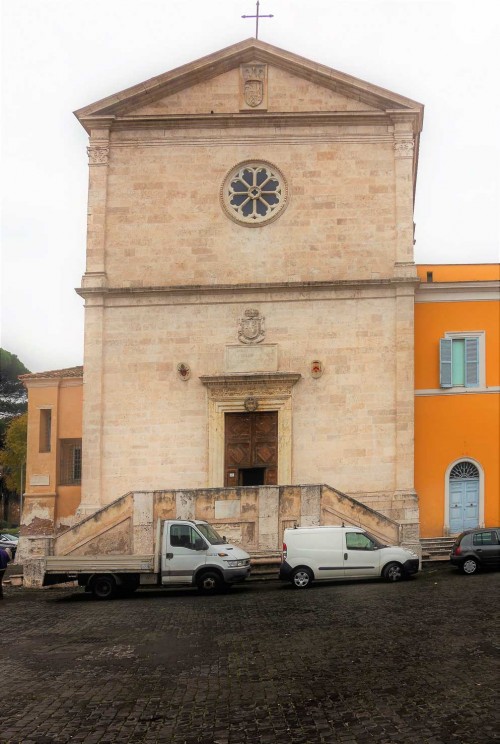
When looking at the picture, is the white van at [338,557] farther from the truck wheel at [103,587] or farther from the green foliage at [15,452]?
the green foliage at [15,452]

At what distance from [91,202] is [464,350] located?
11591mm

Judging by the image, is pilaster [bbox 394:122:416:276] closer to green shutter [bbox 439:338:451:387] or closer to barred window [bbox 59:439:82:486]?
green shutter [bbox 439:338:451:387]

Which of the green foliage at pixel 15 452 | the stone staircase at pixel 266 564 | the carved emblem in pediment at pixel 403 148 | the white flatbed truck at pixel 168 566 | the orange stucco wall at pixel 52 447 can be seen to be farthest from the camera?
the green foliage at pixel 15 452

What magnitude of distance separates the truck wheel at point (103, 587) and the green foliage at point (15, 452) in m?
36.0

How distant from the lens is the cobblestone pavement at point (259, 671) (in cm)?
820

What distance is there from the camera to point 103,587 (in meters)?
18.7

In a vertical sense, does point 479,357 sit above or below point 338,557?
above

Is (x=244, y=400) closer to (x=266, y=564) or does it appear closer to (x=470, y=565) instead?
(x=266, y=564)

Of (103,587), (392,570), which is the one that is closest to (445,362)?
(392,570)

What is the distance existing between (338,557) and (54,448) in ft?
41.8

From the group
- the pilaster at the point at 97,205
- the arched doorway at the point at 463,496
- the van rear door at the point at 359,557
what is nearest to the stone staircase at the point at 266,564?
the van rear door at the point at 359,557

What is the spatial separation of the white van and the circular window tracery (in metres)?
10.1

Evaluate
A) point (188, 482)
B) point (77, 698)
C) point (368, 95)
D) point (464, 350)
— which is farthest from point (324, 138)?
point (77, 698)

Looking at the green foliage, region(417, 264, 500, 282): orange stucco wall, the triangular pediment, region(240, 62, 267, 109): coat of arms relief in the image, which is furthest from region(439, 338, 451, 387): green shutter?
the green foliage
